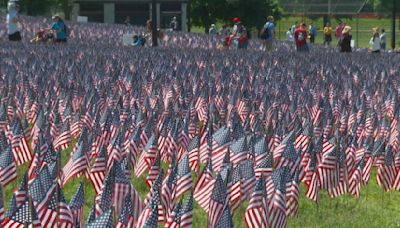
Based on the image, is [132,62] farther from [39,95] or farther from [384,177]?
[384,177]

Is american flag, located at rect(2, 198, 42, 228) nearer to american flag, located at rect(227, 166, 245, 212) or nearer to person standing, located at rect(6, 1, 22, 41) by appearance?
american flag, located at rect(227, 166, 245, 212)

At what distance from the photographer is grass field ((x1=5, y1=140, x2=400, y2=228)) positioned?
10.9 m

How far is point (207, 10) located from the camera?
8150 cm

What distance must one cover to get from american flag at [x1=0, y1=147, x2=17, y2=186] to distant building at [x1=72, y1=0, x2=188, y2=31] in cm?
6809

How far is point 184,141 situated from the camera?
44.6 feet

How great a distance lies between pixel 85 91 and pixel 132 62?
22.0 feet

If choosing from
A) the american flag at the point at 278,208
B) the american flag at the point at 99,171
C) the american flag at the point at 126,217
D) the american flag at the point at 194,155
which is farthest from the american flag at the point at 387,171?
the american flag at the point at 126,217

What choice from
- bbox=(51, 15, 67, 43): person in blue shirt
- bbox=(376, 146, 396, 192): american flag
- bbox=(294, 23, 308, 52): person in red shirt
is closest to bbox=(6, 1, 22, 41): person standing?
bbox=(51, 15, 67, 43): person in blue shirt

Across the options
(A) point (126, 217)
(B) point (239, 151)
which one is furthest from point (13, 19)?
(A) point (126, 217)

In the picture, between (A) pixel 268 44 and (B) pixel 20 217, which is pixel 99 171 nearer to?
(B) pixel 20 217

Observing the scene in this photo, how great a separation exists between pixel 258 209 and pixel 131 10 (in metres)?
75.7

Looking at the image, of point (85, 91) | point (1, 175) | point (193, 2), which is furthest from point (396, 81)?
point (193, 2)

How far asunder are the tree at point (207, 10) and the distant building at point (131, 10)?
0.85 meters

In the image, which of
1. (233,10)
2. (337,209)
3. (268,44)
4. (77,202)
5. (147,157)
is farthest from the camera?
(233,10)
